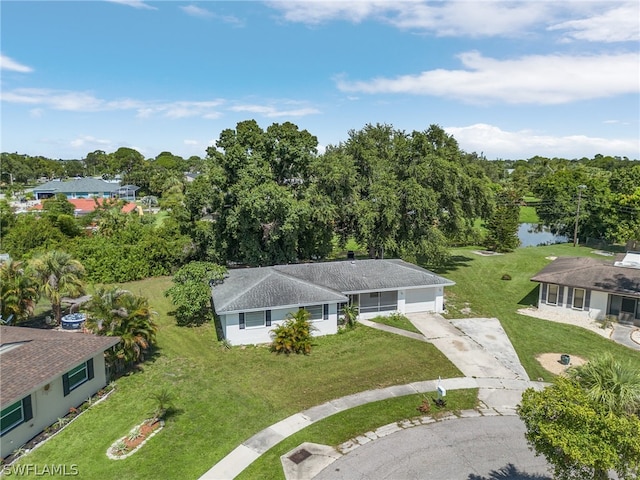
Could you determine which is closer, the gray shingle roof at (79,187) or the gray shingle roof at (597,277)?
the gray shingle roof at (597,277)

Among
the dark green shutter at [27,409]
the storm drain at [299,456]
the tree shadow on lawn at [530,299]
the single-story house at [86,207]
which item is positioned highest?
the single-story house at [86,207]

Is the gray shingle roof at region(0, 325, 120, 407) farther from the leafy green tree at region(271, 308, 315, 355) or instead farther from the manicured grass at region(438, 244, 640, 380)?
the manicured grass at region(438, 244, 640, 380)

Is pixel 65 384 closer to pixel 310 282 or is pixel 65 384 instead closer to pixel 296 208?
pixel 310 282

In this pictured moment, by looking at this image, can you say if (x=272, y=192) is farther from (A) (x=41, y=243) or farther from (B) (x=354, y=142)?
(A) (x=41, y=243)

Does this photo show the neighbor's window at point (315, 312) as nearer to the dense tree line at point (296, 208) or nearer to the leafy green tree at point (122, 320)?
the dense tree line at point (296, 208)

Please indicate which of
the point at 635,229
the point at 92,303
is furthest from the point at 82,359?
the point at 635,229

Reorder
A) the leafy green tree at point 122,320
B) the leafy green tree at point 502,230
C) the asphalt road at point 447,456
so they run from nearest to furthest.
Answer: the asphalt road at point 447,456 < the leafy green tree at point 122,320 < the leafy green tree at point 502,230

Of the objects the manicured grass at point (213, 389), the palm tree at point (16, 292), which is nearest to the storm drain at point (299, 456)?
the manicured grass at point (213, 389)

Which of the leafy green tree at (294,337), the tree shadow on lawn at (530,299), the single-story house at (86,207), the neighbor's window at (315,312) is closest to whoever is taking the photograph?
the leafy green tree at (294,337)
